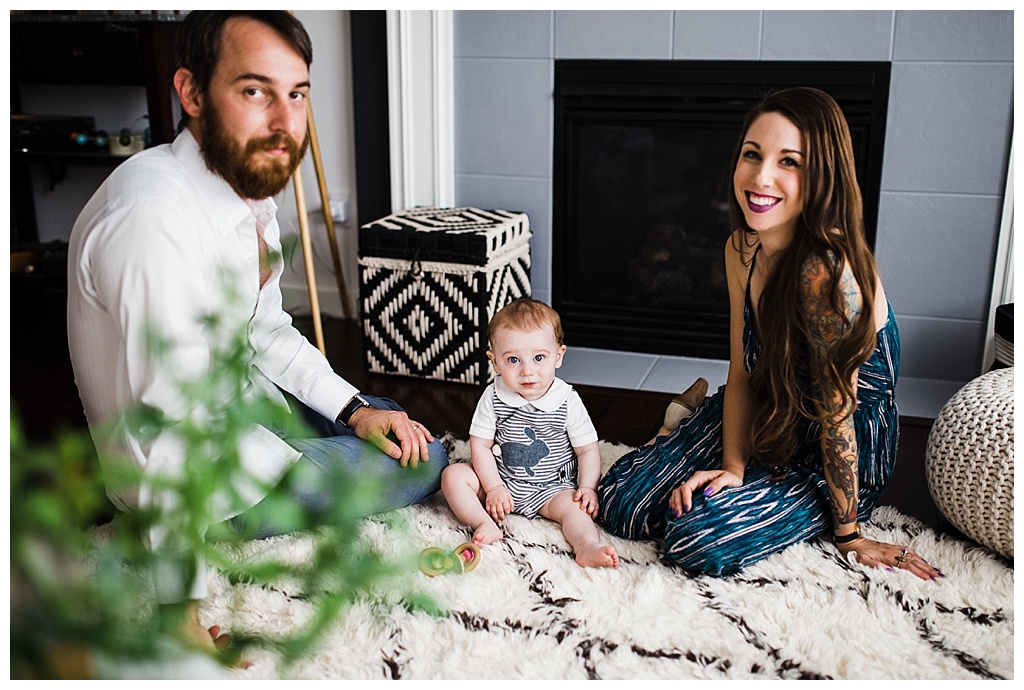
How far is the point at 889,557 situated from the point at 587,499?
56cm

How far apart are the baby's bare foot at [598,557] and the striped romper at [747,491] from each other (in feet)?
0.33

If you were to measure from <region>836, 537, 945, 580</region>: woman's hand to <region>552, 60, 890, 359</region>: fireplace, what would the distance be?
1.31m

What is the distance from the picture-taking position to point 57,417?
2.55 m

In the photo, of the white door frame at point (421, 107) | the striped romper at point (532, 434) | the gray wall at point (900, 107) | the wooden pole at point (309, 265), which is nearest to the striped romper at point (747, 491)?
the striped romper at point (532, 434)

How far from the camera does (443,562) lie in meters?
1.71

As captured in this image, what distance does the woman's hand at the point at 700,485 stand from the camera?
1756 millimetres

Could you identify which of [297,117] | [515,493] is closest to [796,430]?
[515,493]

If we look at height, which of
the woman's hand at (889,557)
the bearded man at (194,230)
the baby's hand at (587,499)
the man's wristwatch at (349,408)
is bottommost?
the woman's hand at (889,557)

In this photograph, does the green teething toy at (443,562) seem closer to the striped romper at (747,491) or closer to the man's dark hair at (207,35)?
the striped romper at (747,491)

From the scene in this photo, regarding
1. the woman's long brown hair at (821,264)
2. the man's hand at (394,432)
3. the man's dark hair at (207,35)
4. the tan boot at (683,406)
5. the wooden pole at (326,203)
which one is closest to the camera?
the man's dark hair at (207,35)

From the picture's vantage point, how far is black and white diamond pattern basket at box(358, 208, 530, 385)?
8.84 feet

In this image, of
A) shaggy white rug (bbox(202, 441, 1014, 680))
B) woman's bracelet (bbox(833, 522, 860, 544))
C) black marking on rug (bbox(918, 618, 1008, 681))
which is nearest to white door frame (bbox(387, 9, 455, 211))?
shaggy white rug (bbox(202, 441, 1014, 680))

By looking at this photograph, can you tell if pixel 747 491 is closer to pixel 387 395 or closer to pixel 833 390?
pixel 833 390

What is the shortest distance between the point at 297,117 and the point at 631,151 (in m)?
1.66
